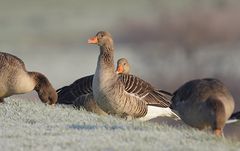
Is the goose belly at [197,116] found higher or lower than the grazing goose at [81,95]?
higher

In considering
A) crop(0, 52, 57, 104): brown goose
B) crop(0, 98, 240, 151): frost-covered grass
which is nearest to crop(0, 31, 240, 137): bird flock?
crop(0, 52, 57, 104): brown goose

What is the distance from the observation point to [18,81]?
19875 millimetres

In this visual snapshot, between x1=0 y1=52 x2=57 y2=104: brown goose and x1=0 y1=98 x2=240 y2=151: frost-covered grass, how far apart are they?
4105 mm

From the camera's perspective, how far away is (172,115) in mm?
19984

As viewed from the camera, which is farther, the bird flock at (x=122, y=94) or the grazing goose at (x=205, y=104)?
the bird flock at (x=122, y=94)

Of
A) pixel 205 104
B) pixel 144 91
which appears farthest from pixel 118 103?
pixel 205 104

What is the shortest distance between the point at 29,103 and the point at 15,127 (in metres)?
4.27

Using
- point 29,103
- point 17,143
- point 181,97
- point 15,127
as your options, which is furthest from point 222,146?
point 29,103

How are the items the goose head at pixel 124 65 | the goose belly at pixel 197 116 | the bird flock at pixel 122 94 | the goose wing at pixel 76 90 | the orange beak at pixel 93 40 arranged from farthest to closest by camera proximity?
1. the goose head at pixel 124 65
2. the goose wing at pixel 76 90
3. the orange beak at pixel 93 40
4. the bird flock at pixel 122 94
5. the goose belly at pixel 197 116

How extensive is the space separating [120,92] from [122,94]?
0.32ft

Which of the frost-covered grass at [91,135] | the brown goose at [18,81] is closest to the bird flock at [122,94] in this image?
the brown goose at [18,81]

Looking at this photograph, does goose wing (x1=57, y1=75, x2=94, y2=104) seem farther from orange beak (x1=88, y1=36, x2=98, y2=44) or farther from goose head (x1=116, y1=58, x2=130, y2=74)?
goose head (x1=116, y1=58, x2=130, y2=74)

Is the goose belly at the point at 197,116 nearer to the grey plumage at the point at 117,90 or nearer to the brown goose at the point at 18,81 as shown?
the grey plumage at the point at 117,90

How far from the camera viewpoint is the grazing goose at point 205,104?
1285cm
